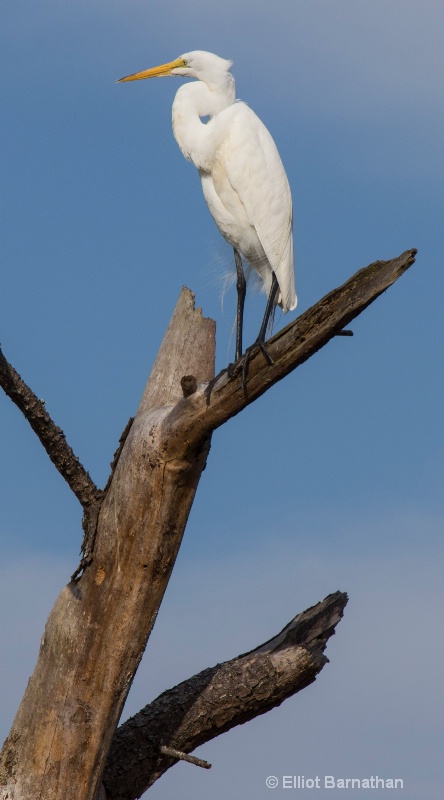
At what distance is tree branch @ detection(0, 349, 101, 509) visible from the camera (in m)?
4.82

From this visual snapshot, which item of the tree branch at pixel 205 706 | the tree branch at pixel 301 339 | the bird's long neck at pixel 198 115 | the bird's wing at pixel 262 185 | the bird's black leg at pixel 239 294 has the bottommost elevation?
the tree branch at pixel 205 706

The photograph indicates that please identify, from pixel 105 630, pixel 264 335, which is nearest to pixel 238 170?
pixel 264 335

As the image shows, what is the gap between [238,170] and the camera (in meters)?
6.22

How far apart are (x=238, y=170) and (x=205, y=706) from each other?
3.46 m

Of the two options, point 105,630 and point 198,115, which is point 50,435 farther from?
point 198,115

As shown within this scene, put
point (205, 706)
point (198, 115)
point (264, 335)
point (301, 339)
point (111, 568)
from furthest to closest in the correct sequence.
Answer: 1. point (198, 115)
2. point (264, 335)
3. point (205, 706)
4. point (111, 568)
5. point (301, 339)

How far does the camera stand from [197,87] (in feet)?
21.0

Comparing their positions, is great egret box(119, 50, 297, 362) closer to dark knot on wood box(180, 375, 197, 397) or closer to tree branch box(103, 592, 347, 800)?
dark knot on wood box(180, 375, 197, 397)

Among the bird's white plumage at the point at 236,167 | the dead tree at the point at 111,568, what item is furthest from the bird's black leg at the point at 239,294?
the dead tree at the point at 111,568

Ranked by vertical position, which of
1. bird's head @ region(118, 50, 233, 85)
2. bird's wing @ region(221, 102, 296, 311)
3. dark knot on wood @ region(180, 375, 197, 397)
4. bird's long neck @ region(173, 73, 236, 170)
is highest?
bird's head @ region(118, 50, 233, 85)

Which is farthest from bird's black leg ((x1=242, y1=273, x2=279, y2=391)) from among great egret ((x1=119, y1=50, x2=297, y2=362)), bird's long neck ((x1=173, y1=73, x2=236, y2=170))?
bird's long neck ((x1=173, y1=73, x2=236, y2=170))

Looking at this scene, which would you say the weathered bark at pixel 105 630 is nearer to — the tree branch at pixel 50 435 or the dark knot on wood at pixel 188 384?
the tree branch at pixel 50 435

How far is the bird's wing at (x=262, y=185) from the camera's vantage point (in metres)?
6.23

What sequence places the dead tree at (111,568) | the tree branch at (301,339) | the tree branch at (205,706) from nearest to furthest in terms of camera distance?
the tree branch at (301,339) < the dead tree at (111,568) < the tree branch at (205,706)
